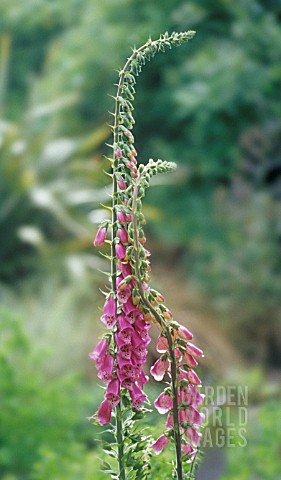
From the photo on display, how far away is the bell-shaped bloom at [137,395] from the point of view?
3.35 ft

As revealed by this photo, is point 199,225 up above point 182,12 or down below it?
below

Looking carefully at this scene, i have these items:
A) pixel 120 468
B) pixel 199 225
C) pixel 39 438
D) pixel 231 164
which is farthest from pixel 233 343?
pixel 120 468

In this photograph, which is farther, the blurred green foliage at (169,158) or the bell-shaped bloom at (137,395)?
the blurred green foliage at (169,158)

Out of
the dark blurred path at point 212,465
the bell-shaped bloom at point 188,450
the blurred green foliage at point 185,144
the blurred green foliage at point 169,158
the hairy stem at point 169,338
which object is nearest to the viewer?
the hairy stem at point 169,338

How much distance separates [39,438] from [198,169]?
332 cm

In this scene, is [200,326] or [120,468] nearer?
[120,468]

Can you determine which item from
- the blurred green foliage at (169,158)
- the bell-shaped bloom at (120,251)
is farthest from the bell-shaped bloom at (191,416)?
the blurred green foliage at (169,158)

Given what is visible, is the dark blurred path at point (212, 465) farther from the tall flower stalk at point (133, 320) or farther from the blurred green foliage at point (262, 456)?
the tall flower stalk at point (133, 320)

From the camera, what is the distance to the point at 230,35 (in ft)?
17.3

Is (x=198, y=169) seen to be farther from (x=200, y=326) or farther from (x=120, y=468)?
(x=120, y=468)

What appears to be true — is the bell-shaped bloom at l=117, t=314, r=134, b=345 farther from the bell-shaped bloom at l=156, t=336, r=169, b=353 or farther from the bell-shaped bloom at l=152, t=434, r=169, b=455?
the bell-shaped bloom at l=152, t=434, r=169, b=455

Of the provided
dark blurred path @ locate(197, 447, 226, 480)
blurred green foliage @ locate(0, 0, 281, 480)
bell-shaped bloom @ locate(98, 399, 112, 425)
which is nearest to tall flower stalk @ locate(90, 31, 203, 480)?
bell-shaped bloom @ locate(98, 399, 112, 425)

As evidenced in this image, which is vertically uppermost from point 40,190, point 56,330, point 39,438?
point 40,190

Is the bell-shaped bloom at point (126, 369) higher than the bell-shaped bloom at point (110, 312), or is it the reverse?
the bell-shaped bloom at point (110, 312)
